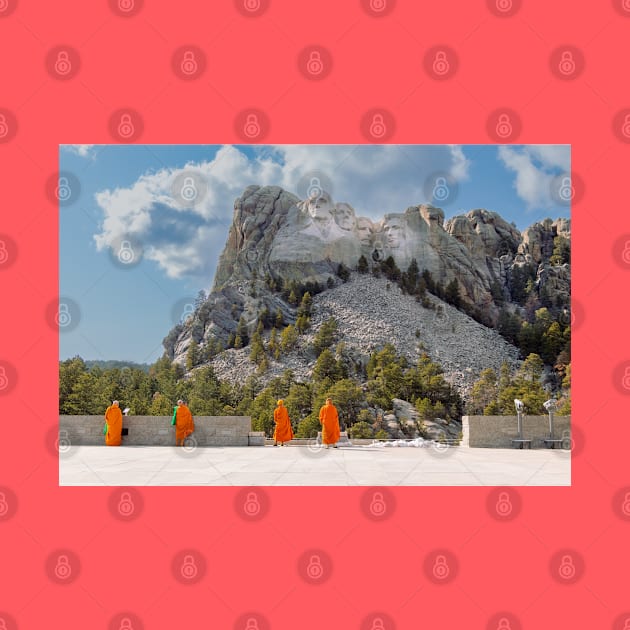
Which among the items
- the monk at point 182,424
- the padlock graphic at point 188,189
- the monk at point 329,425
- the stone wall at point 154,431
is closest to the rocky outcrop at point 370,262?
the padlock graphic at point 188,189

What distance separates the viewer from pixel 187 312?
61.8 metres

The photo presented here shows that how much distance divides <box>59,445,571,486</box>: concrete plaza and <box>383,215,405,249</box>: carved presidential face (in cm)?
5977

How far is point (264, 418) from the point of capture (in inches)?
1609

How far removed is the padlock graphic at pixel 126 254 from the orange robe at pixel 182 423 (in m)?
41.0

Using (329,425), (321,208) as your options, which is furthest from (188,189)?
(329,425)

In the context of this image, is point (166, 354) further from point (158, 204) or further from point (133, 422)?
Result: point (133, 422)

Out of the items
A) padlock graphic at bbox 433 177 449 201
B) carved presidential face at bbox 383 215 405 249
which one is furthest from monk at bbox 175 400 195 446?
carved presidential face at bbox 383 215 405 249

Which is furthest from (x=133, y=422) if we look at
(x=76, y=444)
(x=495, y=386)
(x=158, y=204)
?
(x=158, y=204)

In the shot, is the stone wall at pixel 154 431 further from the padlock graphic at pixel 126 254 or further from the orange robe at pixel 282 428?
the padlock graphic at pixel 126 254

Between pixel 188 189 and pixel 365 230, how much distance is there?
22.8m

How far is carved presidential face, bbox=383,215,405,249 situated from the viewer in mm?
70688

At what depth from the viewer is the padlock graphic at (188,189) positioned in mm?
55656

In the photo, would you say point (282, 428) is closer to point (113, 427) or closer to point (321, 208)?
point (113, 427)

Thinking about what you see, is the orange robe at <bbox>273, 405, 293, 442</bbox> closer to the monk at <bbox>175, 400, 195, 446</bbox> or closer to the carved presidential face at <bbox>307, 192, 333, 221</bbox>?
the monk at <bbox>175, 400, 195, 446</bbox>
